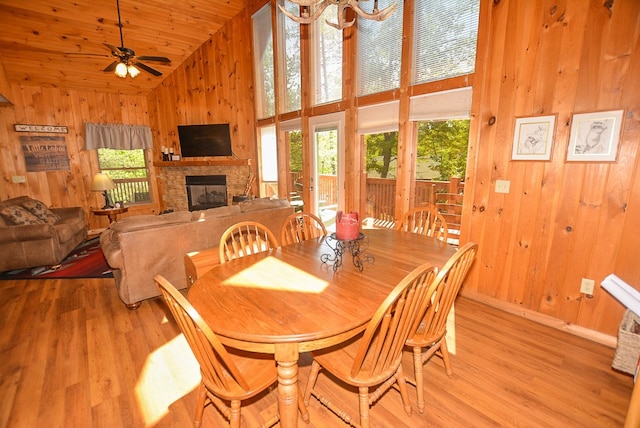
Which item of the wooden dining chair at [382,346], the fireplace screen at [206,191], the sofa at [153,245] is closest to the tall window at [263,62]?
the fireplace screen at [206,191]

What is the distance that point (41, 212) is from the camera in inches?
169

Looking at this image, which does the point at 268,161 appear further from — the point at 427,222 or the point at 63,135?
the point at 427,222

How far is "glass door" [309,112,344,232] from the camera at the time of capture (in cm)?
405

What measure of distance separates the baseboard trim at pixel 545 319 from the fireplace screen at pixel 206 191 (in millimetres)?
5011

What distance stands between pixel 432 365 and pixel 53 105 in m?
7.17

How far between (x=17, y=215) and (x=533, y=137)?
19.6 feet

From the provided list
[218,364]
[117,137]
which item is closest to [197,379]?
[218,364]

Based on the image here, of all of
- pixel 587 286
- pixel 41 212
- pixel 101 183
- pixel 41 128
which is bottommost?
pixel 587 286

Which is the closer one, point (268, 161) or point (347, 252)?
point (347, 252)

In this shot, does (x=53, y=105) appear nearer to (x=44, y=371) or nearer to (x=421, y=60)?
(x=44, y=371)

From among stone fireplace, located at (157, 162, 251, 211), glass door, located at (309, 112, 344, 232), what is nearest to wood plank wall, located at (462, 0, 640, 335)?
glass door, located at (309, 112, 344, 232)

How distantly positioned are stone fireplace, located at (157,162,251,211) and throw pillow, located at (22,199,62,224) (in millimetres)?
2136

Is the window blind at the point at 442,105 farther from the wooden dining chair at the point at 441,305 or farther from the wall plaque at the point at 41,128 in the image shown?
the wall plaque at the point at 41,128

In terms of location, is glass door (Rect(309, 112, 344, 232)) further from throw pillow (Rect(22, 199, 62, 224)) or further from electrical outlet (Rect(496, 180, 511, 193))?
throw pillow (Rect(22, 199, 62, 224))
